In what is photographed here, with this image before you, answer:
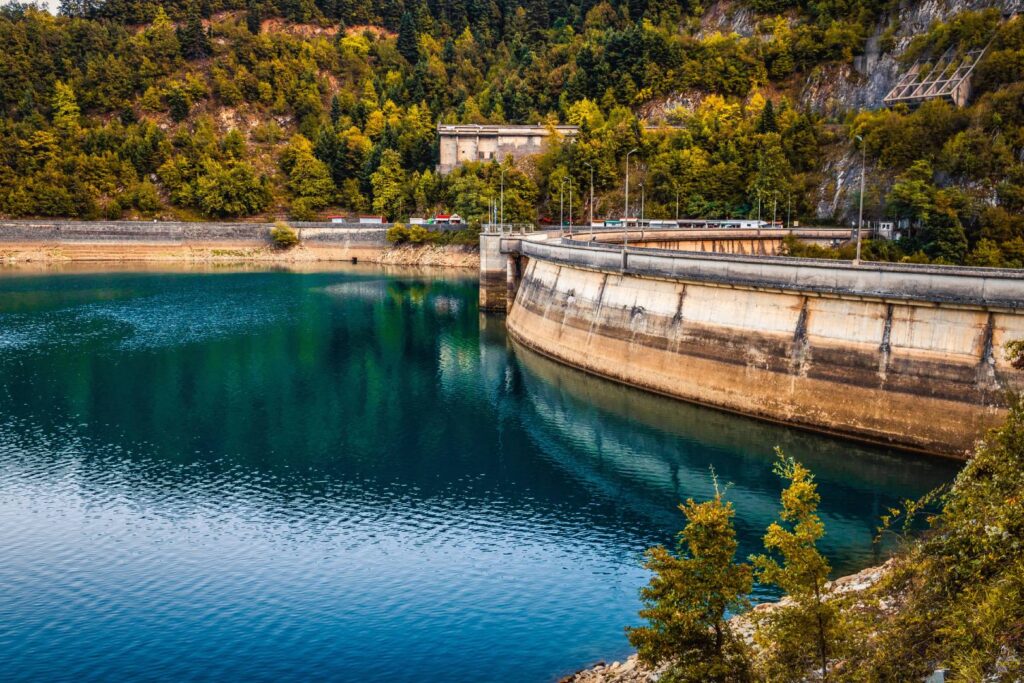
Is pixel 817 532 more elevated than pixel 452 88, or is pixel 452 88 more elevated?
pixel 452 88

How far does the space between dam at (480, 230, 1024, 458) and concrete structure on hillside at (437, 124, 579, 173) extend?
88.7 metres

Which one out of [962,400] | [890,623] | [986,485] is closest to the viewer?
[890,623]

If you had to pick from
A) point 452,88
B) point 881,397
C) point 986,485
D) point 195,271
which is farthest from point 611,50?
point 986,485

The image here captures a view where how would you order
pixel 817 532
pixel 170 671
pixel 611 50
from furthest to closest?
pixel 611 50 → pixel 170 671 → pixel 817 532

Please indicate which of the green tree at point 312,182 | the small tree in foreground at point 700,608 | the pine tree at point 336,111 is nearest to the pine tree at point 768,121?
the green tree at point 312,182

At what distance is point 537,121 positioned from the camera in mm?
161500

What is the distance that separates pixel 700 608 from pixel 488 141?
140 meters

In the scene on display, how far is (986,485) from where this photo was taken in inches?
906

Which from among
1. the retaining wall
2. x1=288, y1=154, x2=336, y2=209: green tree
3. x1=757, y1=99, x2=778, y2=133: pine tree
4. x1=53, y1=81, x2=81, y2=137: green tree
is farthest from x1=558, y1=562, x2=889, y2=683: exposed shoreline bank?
→ x1=53, y1=81, x2=81, y2=137: green tree

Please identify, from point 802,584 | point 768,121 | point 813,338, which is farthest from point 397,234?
point 802,584

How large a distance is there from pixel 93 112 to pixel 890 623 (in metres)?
197

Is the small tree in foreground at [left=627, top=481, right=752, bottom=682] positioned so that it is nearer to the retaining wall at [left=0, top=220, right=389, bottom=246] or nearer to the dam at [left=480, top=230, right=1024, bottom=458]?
the dam at [left=480, top=230, right=1024, bottom=458]

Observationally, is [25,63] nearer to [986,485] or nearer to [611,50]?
[611,50]

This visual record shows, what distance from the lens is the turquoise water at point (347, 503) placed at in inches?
1085
